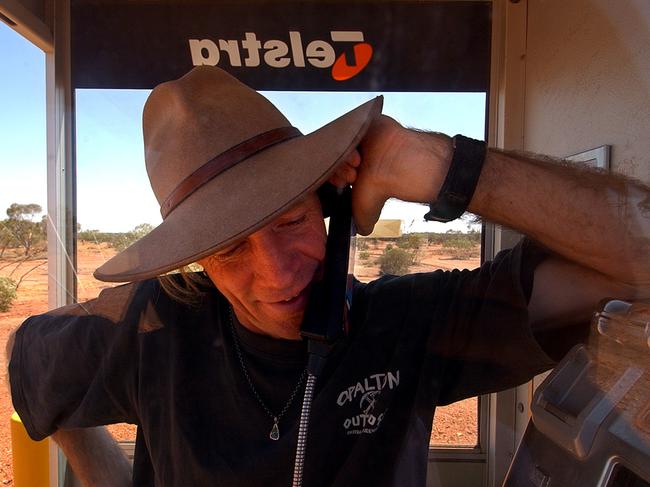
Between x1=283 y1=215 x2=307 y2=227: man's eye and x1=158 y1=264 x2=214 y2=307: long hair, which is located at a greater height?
x1=283 y1=215 x2=307 y2=227: man's eye

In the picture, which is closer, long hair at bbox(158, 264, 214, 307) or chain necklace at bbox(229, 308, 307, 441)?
chain necklace at bbox(229, 308, 307, 441)

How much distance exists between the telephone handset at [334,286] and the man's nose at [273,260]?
69 millimetres

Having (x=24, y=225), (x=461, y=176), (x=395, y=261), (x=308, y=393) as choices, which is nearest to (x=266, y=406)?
(x=308, y=393)

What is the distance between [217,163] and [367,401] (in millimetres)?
636

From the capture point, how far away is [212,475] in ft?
3.76

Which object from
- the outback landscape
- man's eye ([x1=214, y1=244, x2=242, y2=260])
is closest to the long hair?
the outback landscape

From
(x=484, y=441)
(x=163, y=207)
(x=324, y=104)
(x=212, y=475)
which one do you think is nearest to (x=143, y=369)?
(x=212, y=475)

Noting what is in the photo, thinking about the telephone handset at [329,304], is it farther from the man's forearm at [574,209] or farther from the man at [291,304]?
the man's forearm at [574,209]

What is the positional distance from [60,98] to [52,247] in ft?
1.76

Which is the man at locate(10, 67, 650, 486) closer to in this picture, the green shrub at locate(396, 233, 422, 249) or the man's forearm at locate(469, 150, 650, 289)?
the man's forearm at locate(469, 150, 650, 289)

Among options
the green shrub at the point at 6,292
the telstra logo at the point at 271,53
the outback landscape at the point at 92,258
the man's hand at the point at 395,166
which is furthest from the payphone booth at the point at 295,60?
the man's hand at the point at 395,166

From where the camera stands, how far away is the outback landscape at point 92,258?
A: 140cm

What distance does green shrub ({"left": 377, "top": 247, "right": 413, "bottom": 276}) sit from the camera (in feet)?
4.84

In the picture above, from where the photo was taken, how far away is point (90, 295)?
160 centimetres
